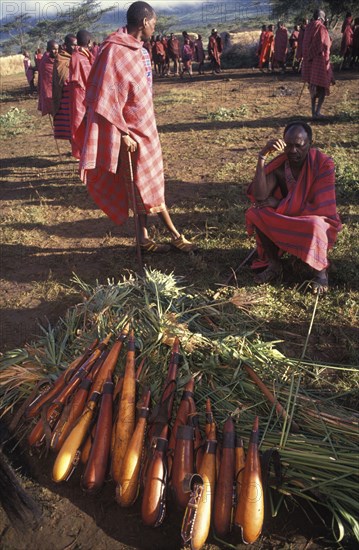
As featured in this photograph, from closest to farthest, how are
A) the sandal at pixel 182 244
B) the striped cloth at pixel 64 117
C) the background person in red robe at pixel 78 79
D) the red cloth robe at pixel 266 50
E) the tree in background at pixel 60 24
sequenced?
the sandal at pixel 182 244 → the background person in red robe at pixel 78 79 → the striped cloth at pixel 64 117 → the red cloth robe at pixel 266 50 → the tree in background at pixel 60 24

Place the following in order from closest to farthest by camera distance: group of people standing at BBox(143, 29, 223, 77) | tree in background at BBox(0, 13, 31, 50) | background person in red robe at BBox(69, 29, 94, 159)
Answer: background person in red robe at BBox(69, 29, 94, 159) < group of people standing at BBox(143, 29, 223, 77) < tree in background at BBox(0, 13, 31, 50)

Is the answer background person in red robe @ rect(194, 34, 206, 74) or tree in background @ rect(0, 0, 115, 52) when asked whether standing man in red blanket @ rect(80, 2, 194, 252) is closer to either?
background person in red robe @ rect(194, 34, 206, 74)

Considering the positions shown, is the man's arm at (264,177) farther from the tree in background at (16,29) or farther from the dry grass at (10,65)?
the tree in background at (16,29)

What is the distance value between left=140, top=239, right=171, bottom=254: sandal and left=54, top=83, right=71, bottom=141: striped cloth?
3072 millimetres

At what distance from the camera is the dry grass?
2519 cm

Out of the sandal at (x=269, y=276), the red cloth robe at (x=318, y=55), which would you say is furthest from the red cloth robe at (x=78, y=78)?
the red cloth robe at (x=318, y=55)

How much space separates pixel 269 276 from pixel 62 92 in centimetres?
452

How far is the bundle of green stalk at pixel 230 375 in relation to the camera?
1.80 metres

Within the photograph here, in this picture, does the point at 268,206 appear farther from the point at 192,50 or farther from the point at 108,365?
the point at 192,50

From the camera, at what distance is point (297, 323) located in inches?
121

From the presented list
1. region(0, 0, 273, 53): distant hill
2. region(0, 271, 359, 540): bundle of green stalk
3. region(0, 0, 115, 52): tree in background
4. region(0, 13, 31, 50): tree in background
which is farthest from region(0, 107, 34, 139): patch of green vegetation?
region(0, 13, 31, 50): tree in background

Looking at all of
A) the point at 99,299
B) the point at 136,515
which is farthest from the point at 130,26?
the point at 136,515

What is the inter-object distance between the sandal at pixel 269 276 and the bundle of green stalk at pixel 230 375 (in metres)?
0.58

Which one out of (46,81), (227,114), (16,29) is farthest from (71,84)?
(16,29)
